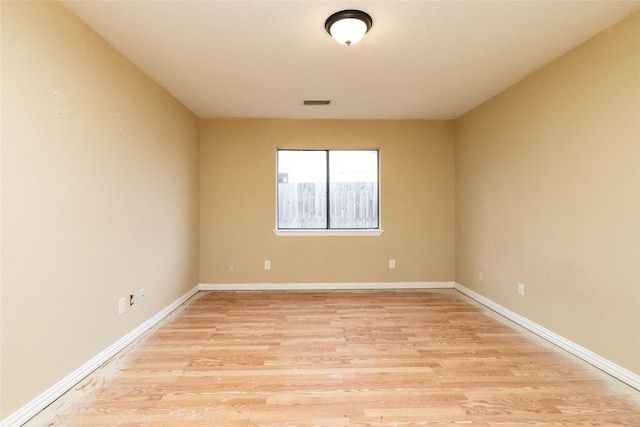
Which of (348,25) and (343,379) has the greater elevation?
(348,25)

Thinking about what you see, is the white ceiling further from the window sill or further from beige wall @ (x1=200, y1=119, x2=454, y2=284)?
the window sill

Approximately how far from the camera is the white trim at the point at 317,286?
4.19 meters

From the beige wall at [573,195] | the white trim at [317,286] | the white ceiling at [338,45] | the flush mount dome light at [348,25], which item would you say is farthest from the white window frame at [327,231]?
the flush mount dome light at [348,25]

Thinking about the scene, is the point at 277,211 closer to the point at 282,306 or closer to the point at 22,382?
the point at 282,306

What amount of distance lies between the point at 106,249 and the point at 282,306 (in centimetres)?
189

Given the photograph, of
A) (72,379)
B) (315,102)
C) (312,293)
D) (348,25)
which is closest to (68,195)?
(72,379)

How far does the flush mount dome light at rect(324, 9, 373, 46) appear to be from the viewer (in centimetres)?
192

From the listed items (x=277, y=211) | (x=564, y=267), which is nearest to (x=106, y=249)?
(x=277, y=211)

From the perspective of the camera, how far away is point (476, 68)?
2709 millimetres

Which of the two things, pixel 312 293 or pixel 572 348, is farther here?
pixel 312 293

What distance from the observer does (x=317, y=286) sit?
13.9 feet

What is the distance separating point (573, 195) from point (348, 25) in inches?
83.5

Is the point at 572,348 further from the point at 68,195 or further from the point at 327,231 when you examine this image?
the point at 68,195

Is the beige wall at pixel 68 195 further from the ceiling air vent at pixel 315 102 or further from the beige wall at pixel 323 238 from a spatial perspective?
the ceiling air vent at pixel 315 102
